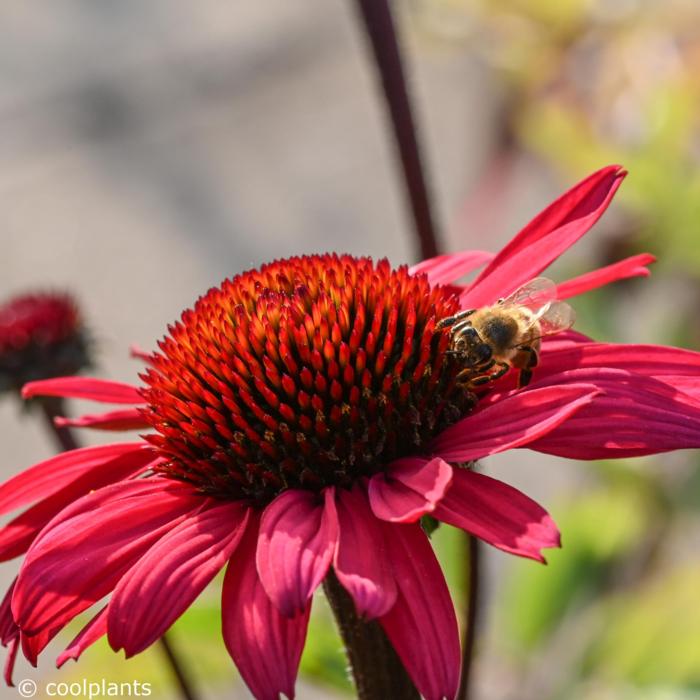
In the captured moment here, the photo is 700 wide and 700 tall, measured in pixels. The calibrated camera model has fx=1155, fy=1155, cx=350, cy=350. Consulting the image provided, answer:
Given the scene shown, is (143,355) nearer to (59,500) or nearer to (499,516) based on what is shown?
(59,500)

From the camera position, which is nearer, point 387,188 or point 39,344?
point 39,344

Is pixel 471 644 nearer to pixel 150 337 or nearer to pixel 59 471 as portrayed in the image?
pixel 59 471

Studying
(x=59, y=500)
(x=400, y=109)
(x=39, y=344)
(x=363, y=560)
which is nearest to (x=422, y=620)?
(x=363, y=560)

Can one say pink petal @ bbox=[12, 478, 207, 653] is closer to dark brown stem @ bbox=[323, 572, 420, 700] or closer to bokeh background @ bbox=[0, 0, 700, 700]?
dark brown stem @ bbox=[323, 572, 420, 700]

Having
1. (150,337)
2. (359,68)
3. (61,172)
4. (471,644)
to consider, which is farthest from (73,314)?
(359,68)

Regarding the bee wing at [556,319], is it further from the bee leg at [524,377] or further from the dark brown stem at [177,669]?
the dark brown stem at [177,669]

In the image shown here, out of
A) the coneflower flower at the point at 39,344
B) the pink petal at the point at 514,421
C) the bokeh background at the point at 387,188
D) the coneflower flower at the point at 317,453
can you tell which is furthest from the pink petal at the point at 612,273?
the coneflower flower at the point at 39,344
